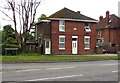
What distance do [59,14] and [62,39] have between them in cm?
433

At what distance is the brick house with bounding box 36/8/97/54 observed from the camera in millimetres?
38344

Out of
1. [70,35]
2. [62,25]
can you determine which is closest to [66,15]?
[62,25]

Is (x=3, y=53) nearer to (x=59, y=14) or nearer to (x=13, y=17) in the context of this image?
(x=13, y=17)

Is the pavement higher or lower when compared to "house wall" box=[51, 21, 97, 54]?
lower

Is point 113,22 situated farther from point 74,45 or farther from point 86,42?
point 74,45

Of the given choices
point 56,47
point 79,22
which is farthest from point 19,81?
point 79,22

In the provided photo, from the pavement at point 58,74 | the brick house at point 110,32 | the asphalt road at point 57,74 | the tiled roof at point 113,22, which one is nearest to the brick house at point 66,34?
the brick house at point 110,32

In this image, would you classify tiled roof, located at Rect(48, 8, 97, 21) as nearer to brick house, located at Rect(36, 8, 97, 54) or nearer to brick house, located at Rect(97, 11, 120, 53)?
brick house, located at Rect(36, 8, 97, 54)

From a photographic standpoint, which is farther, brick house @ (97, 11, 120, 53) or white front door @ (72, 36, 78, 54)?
brick house @ (97, 11, 120, 53)

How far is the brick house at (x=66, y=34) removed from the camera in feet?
126

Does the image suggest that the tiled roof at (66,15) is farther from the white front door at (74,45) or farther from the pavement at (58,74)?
the pavement at (58,74)

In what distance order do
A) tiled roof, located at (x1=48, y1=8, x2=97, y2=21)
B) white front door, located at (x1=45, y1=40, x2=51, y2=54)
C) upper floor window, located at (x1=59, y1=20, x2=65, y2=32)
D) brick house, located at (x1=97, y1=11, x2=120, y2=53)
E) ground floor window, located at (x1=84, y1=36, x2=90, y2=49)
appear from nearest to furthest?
white front door, located at (x1=45, y1=40, x2=51, y2=54), upper floor window, located at (x1=59, y1=20, x2=65, y2=32), tiled roof, located at (x1=48, y1=8, x2=97, y2=21), ground floor window, located at (x1=84, y1=36, x2=90, y2=49), brick house, located at (x1=97, y1=11, x2=120, y2=53)

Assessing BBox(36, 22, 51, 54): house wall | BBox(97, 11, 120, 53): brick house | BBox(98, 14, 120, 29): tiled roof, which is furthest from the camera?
BBox(98, 14, 120, 29): tiled roof

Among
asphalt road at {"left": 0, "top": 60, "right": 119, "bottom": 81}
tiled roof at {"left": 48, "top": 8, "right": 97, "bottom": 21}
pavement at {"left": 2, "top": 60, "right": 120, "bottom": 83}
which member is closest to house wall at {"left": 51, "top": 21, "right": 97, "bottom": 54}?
tiled roof at {"left": 48, "top": 8, "right": 97, "bottom": 21}
